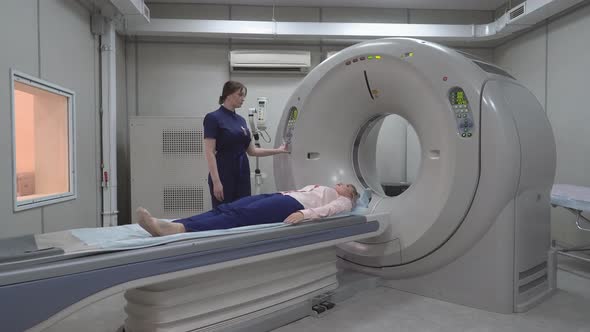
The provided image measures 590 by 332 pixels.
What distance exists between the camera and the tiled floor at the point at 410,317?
190cm

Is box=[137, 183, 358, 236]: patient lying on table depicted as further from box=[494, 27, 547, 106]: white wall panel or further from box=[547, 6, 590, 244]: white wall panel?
box=[494, 27, 547, 106]: white wall panel

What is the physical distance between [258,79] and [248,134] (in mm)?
2182

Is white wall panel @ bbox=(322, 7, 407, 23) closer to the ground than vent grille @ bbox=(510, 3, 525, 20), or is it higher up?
higher up

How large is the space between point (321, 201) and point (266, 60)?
8.66 feet

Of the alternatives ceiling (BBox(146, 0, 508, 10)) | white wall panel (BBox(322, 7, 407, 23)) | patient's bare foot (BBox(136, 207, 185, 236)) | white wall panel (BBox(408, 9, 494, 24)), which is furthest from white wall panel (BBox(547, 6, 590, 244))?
patient's bare foot (BBox(136, 207, 185, 236))

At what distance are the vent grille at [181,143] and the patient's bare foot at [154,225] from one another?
7.72 feet

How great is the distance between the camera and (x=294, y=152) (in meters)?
2.77

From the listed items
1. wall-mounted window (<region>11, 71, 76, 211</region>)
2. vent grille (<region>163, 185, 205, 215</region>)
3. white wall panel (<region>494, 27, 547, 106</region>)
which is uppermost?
white wall panel (<region>494, 27, 547, 106</region>)

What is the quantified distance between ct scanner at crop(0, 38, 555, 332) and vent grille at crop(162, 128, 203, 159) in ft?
5.25

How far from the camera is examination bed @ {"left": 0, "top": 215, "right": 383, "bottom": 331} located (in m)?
1.11

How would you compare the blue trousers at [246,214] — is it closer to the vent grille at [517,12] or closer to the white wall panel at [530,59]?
the vent grille at [517,12]

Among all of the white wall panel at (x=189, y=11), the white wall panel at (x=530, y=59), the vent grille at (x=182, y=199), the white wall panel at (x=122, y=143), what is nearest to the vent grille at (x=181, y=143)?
the vent grille at (x=182, y=199)

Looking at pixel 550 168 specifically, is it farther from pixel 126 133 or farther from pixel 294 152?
pixel 126 133

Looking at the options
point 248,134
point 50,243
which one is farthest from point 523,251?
point 50,243
